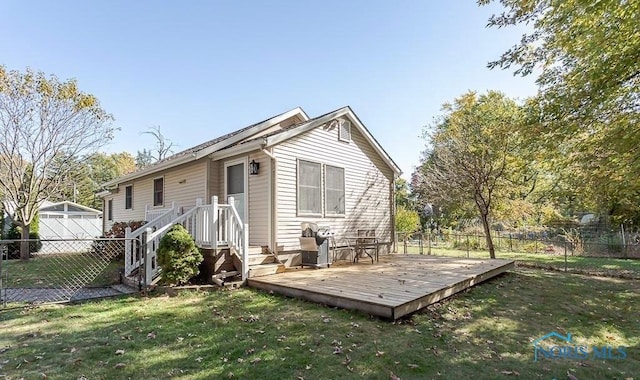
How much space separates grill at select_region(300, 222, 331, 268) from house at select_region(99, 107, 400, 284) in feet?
0.71

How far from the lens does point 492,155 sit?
38.6ft

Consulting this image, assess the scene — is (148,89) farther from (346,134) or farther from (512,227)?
(512,227)

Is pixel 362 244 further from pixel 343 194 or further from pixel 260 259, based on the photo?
pixel 260 259

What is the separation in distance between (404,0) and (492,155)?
19.5 feet

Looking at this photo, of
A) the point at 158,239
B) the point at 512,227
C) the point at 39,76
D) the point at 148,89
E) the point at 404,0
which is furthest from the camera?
the point at 512,227

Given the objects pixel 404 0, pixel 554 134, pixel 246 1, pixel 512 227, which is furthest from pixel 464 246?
pixel 246 1

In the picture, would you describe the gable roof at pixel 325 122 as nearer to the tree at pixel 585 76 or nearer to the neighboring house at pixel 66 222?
the tree at pixel 585 76

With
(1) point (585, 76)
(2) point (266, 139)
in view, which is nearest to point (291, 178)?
(2) point (266, 139)

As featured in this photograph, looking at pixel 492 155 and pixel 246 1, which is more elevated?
pixel 246 1

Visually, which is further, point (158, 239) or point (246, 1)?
point (246, 1)

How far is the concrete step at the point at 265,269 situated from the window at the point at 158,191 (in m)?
5.79

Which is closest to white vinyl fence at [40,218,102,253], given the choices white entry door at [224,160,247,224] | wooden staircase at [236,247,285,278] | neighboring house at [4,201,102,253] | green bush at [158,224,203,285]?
neighboring house at [4,201,102,253]

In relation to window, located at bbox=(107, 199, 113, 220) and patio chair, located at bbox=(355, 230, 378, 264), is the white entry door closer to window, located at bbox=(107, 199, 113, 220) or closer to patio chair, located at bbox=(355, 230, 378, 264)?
patio chair, located at bbox=(355, 230, 378, 264)

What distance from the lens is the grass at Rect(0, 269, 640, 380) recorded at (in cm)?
317
